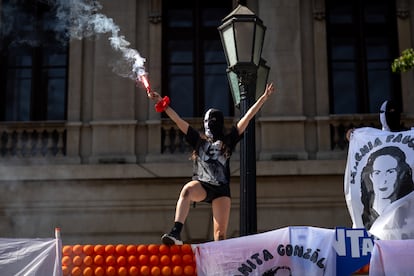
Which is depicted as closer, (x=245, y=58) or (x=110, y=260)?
(x=110, y=260)

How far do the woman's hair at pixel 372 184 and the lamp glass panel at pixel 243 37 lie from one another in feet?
6.46

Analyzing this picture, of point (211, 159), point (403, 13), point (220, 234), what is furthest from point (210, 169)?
point (403, 13)

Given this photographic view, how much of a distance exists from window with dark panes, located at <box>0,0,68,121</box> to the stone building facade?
0.45 m

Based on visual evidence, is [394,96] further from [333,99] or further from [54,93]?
[54,93]

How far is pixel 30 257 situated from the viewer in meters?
6.38

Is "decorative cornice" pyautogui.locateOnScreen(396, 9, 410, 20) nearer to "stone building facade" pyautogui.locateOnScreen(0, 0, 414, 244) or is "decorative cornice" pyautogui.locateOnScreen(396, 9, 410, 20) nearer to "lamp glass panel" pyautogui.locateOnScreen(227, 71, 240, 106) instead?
"stone building facade" pyautogui.locateOnScreen(0, 0, 414, 244)

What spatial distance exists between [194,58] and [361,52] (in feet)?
12.0

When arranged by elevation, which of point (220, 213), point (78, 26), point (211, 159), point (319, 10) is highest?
point (319, 10)

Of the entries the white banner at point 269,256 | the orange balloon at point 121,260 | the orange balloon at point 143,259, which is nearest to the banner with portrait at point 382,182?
the white banner at point 269,256

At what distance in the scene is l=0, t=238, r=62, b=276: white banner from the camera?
6.29 meters

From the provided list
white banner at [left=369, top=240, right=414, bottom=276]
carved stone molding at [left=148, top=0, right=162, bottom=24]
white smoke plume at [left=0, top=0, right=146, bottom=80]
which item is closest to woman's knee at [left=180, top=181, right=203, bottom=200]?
white banner at [left=369, top=240, right=414, bottom=276]

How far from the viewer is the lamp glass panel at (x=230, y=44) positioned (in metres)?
8.44

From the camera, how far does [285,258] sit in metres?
6.39

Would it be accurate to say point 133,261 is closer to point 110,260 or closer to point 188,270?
point 110,260
